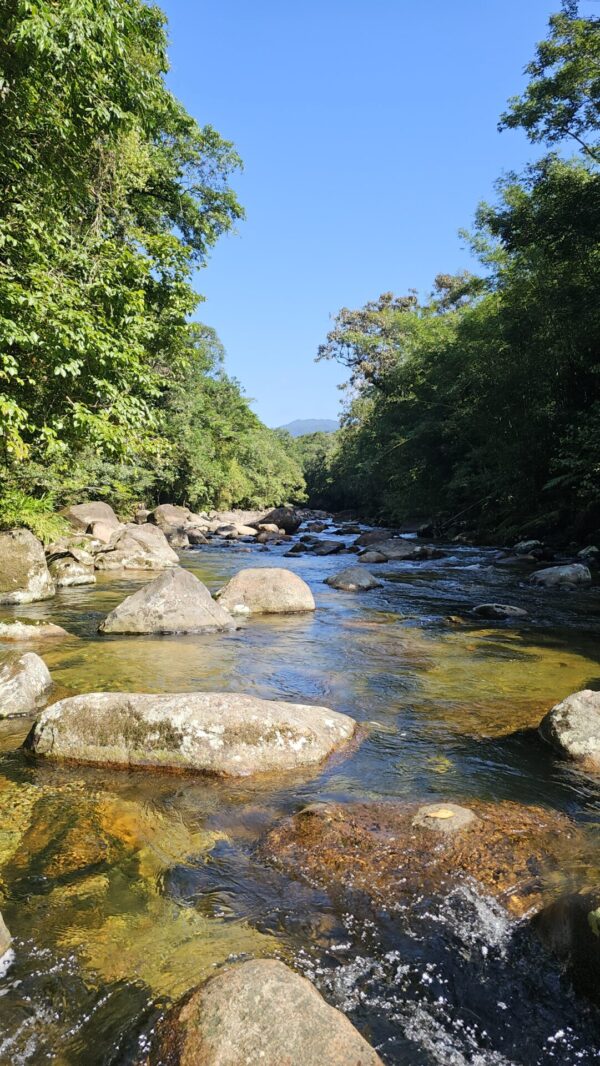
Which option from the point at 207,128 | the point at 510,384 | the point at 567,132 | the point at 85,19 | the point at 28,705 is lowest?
the point at 28,705

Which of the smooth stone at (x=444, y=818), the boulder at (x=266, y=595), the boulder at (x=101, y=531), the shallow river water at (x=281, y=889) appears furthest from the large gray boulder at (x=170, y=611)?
the boulder at (x=101, y=531)

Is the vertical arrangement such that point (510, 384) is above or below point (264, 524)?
above

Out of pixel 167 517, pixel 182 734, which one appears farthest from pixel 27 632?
pixel 167 517

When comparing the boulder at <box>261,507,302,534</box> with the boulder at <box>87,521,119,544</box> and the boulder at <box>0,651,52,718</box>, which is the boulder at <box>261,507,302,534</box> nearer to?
the boulder at <box>87,521,119,544</box>

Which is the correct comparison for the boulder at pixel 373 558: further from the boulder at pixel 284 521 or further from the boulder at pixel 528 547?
the boulder at pixel 284 521

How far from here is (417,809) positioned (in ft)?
12.1

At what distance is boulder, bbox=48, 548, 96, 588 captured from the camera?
13.5m

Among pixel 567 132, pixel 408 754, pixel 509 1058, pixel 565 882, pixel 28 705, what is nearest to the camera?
pixel 509 1058

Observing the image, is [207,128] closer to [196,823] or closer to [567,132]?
[567,132]

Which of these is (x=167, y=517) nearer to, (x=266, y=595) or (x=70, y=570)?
(x=70, y=570)

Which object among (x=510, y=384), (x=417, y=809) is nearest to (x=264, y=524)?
(x=510, y=384)

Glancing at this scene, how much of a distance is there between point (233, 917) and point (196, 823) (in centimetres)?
87

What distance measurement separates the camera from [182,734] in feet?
14.4

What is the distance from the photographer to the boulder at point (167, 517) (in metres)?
28.7
